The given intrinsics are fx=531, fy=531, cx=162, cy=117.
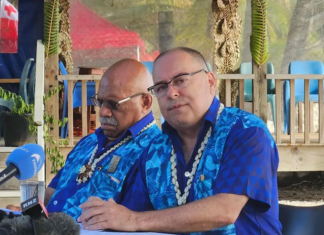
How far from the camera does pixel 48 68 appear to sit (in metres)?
6.46

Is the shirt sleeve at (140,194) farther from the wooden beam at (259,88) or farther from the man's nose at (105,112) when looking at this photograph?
the wooden beam at (259,88)

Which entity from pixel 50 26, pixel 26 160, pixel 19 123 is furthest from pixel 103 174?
pixel 50 26

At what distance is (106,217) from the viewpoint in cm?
188

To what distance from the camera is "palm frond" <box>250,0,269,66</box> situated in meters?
6.62

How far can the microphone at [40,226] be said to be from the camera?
43.6 inches

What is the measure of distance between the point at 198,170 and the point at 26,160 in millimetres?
693

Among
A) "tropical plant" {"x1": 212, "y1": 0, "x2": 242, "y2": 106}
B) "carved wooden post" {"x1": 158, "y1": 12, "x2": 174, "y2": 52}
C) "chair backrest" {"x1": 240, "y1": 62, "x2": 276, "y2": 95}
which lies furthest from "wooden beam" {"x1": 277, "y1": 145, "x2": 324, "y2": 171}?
"carved wooden post" {"x1": 158, "y1": 12, "x2": 174, "y2": 52}

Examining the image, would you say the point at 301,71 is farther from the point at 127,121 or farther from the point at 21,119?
the point at 127,121

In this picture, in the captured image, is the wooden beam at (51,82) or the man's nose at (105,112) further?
the wooden beam at (51,82)

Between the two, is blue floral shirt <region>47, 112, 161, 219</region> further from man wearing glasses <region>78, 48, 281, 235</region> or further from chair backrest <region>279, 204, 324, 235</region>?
chair backrest <region>279, 204, 324, 235</region>

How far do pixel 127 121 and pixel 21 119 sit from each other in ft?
11.5

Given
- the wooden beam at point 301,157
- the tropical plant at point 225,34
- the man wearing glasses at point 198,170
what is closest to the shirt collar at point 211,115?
the man wearing glasses at point 198,170

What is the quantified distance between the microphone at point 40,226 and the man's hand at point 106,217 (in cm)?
67

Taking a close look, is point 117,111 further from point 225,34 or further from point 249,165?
point 225,34
